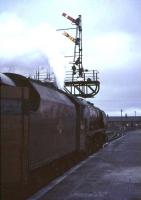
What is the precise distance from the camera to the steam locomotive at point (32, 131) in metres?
10.6

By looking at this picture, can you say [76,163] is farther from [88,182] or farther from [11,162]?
[11,162]

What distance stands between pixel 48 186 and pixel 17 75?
3.58 metres

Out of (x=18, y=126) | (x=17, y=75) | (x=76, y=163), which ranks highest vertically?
(x=17, y=75)

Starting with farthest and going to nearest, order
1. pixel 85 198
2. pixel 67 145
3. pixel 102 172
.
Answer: pixel 67 145
pixel 102 172
pixel 85 198

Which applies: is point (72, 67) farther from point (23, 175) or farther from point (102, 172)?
point (23, 175)

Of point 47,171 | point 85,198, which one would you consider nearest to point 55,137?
point 47,171

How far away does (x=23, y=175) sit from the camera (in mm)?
10938

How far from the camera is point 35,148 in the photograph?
13.9 metres

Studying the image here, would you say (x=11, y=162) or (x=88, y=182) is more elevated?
(x=11, y=162)

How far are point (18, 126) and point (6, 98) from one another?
0.72 meters

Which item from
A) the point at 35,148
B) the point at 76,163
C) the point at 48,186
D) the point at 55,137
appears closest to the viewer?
the point at 35,148

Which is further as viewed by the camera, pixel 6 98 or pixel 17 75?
pixel 17 75

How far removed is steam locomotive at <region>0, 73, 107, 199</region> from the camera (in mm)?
10609

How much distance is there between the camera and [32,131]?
1346cm
